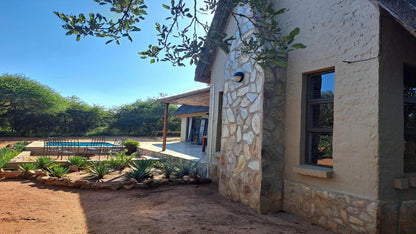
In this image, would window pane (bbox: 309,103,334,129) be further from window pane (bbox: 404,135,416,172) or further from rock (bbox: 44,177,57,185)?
rock (bbox: 44,177,57,185)

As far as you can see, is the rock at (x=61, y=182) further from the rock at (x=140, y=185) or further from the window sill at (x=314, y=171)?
the window sill at (x=314, y=171)

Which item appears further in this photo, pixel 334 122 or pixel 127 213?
pixel 127 213

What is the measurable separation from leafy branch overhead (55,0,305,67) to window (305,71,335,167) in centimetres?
158

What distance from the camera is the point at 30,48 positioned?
946 inches

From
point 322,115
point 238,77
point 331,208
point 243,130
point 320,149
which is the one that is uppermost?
point 238,77

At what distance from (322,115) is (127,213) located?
147 inches

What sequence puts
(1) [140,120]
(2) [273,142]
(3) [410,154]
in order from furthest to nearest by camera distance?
(1) [140,120]
(2) [273,142]
(3) [410,154]

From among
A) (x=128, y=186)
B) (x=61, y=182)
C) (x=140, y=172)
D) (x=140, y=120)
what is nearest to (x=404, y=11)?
(x=128, y=186)

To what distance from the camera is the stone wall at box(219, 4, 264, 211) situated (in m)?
4.18

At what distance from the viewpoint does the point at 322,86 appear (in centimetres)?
388

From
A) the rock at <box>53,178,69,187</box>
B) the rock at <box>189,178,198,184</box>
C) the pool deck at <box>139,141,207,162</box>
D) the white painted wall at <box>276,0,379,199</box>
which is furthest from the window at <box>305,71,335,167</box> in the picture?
the rock at <box>53,178,69,187</box>

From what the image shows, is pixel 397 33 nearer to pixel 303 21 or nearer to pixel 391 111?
pixel 391 111

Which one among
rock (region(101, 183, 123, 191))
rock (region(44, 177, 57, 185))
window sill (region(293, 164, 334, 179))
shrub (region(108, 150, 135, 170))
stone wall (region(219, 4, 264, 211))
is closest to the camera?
window sill (region(293, 164, 334, 179))

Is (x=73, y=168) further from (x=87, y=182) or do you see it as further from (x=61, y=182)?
(x=87, y=182)
